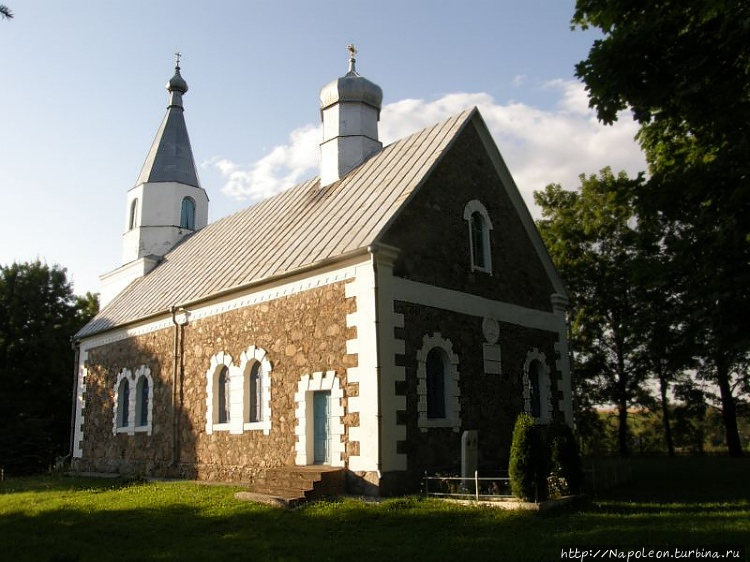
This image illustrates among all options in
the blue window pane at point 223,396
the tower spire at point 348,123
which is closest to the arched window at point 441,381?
the blue window pane at point 223,396

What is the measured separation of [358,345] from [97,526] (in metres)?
5.86

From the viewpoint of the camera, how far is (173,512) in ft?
41.9

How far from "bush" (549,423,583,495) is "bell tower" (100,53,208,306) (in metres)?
19.9

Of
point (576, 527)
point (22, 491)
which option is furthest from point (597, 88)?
point (22, 491)

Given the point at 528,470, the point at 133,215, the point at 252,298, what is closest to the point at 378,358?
the point at 528,470

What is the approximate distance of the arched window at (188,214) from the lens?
29.4 m

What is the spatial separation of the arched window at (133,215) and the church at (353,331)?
23.5 ft

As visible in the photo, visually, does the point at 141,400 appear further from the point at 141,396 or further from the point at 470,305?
the point at 470,305

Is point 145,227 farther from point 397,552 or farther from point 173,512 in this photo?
point 397,552

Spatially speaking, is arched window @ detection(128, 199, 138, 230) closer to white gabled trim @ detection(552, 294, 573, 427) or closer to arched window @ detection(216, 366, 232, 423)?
arched window @ detection(216, 366, 232, 423)

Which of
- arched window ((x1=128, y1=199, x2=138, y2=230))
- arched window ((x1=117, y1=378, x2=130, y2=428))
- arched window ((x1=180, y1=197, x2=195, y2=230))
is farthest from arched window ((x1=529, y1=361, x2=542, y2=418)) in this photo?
arched window ((x1=128, y1=199, x2=138, y2=230))

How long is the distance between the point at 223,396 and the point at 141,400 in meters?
4.59

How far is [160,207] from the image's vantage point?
29.2m

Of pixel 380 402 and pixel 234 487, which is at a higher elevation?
pixel 380 402
